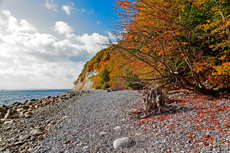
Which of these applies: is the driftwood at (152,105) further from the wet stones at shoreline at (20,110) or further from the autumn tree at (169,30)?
the wet stones at shoreline at (20,110)

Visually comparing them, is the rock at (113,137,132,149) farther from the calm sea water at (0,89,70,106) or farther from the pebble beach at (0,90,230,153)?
the calm sea water at (0,89,70,106)

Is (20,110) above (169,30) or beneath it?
beneath

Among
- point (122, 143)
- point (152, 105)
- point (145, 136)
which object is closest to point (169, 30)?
point (152, 105)

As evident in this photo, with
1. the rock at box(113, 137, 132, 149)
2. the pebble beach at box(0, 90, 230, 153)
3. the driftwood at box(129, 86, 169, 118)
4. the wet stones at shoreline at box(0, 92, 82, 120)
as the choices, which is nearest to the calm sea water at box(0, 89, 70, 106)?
the wet stones at shoreline at box(0, 92, 82, 120)

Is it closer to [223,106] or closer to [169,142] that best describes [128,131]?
[169,142]

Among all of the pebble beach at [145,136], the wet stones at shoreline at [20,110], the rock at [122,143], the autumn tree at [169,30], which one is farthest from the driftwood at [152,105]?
the wet stones at shoreline at [20,110]

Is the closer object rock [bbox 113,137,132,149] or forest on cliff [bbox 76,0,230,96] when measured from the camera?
rock [bbox 113,137,132,149]

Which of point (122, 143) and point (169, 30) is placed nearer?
point (122, 143)

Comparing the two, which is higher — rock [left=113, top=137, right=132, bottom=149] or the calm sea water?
rock [left=113, top=137, right=132, bottom=149]

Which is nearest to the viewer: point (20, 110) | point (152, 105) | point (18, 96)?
point (152, 105)

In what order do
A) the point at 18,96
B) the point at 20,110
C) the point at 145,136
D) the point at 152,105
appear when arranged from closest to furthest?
the point at 145,136 < the point at 152,105 < the point at 20,110 < the point at 18,96

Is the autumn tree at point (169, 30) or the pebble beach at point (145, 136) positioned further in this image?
the autumn tree at point (169, 30)

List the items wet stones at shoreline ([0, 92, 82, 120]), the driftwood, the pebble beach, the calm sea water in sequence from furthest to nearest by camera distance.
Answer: the calm sea water < wet stones at shoreline ([0, 92, 82, 120]) < the driftwood < the pebble beach

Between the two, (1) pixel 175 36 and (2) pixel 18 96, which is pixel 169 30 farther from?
(2) pixel 18 96
